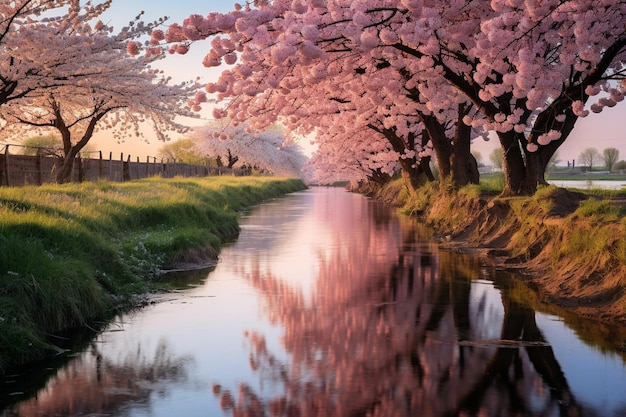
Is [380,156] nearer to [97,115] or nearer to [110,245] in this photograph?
[97,115]

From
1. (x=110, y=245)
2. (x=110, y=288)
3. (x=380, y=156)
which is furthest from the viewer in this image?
(x=380, y=156)

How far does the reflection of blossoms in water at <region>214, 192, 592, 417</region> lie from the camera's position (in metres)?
7.01

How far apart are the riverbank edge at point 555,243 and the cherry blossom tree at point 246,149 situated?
76865 mm

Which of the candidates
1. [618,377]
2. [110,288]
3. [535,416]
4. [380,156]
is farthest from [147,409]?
[380,156]

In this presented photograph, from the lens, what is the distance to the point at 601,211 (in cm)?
1473

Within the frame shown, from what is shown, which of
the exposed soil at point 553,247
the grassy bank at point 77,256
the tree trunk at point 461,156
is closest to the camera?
the grassy bank at point 77,256

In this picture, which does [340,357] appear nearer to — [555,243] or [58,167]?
[555,243]

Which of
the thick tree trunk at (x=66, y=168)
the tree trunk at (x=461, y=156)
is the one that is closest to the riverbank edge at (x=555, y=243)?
the tree trunk at (x=461, y=156)

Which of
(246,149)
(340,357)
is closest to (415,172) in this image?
(340,357)

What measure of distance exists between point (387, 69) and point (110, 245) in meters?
13.4

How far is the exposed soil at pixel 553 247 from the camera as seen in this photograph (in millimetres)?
11562

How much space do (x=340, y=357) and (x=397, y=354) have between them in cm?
70

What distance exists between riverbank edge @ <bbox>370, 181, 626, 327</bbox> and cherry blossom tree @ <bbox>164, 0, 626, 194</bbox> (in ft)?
6.32

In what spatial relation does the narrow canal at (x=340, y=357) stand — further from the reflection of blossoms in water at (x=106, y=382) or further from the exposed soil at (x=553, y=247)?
the exposed soil at (x=553, y=247)
